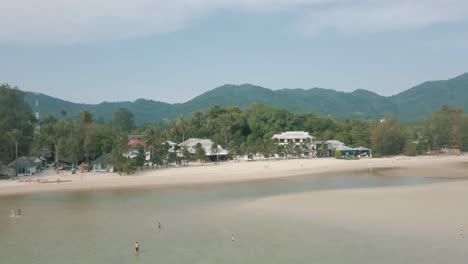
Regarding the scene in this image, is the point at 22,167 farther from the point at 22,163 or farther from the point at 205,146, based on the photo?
the point at 205,146

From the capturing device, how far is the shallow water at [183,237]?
20.3 m

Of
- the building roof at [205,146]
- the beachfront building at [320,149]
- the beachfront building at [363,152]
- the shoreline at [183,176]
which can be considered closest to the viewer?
the shoreline at [183,176]

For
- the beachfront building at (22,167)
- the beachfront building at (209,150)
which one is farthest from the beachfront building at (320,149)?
the beachfront building at (22,167)

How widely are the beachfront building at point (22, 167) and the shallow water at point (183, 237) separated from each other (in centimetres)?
1770

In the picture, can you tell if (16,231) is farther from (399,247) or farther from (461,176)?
(461,176)

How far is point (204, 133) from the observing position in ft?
304

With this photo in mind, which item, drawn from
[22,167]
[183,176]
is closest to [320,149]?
[183,176]

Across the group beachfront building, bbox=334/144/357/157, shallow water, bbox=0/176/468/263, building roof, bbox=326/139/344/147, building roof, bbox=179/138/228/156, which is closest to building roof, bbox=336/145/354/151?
beachfront building, bbox=334/144/357/157

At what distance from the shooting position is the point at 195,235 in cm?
2462

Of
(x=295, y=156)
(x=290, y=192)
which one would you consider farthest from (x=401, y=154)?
(x=290, y=192)

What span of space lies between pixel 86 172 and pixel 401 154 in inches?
2518

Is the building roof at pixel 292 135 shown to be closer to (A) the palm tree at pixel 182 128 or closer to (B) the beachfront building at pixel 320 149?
(B) the beachfront building at pixel 320 149

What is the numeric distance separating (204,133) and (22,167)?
42685 millimetres

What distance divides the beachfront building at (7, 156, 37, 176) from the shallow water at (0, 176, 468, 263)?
17699 mm
